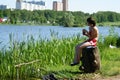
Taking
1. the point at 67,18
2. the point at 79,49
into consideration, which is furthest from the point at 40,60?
the point at 67,18

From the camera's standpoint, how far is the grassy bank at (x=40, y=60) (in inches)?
386

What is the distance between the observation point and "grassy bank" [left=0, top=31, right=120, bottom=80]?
9805 millimetres

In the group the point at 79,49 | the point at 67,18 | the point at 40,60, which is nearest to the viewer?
the point at 79,49

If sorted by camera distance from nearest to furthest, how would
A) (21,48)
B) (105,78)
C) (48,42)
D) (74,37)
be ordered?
(105,78) < (21,48) < (48,42) < (74,37)

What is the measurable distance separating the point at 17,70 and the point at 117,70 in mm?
2813

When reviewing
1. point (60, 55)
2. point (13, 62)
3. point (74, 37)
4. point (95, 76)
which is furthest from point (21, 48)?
point (74, 37)

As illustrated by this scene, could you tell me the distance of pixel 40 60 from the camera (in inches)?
420

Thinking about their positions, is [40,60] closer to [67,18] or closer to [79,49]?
[79,49]

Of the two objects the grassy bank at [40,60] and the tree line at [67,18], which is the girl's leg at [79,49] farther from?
the tree line at [67,18]

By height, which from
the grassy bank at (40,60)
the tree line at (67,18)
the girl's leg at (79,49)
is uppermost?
the girl's leg at (79,49)

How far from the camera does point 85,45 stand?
952 centimetres

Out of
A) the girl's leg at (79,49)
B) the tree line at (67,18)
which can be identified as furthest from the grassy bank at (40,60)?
the tree line at (67,18)

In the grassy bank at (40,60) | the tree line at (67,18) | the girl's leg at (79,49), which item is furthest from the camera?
the tree line at (67,18)

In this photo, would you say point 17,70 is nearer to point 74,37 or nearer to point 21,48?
point 21,48
